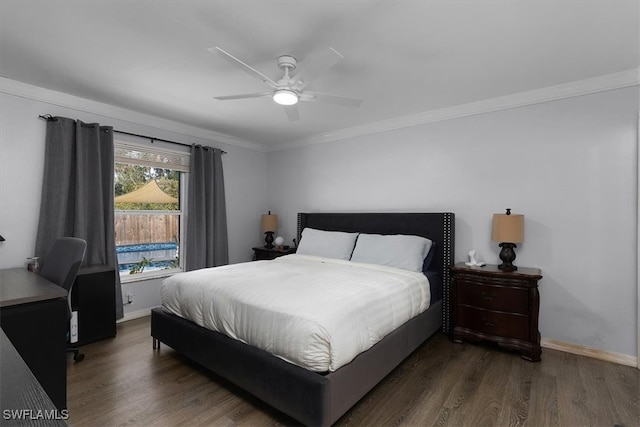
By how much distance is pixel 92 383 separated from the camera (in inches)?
92.7

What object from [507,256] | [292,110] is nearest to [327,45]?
[292,110]

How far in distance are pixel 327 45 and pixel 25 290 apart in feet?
8.32

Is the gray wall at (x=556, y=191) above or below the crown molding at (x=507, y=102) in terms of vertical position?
below

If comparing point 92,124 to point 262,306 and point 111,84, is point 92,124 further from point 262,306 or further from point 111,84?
point 262,306

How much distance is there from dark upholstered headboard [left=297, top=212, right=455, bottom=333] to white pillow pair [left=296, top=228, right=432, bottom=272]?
189 millimetres

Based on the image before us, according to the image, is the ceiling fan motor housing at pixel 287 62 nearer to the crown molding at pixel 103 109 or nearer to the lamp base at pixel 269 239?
the crown molding at pixel 103 109

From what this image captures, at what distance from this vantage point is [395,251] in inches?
132

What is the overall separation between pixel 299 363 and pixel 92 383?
1685mm

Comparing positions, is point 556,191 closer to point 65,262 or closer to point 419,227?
point 419,227

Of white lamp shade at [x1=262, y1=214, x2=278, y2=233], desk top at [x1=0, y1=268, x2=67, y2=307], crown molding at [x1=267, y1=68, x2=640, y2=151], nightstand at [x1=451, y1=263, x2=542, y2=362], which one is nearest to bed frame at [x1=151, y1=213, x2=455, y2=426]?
nightstand at [x1=451, y1=263, x2=542, y2=362]

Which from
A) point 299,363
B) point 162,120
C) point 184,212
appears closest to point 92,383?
point 299,363

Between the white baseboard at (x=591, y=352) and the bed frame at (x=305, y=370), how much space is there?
3.01 feet

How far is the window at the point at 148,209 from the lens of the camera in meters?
3.83

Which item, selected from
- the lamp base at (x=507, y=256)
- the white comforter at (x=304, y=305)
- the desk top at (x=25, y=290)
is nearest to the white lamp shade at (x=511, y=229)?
Result: the lamp base at (x=507, y=256)
